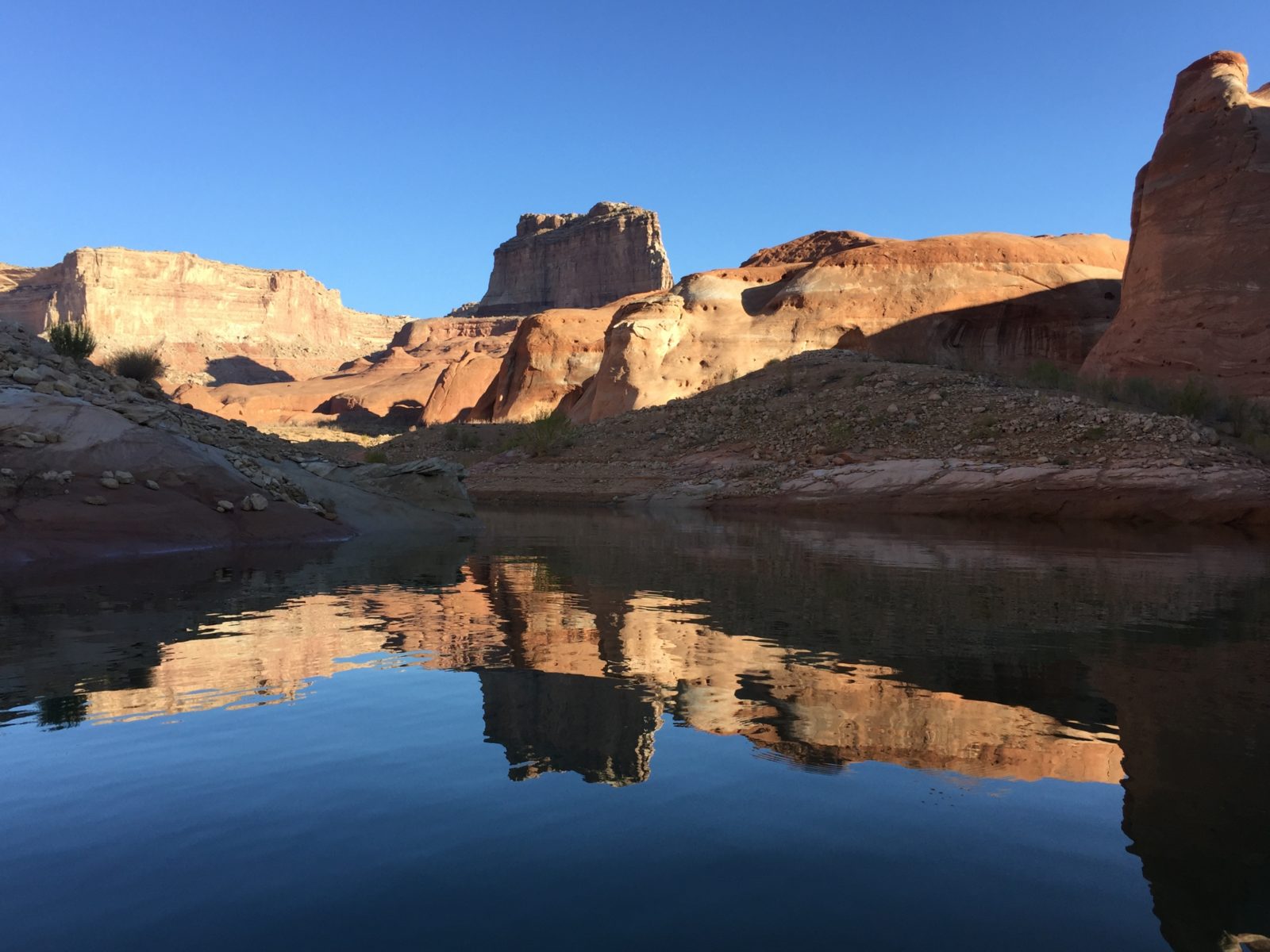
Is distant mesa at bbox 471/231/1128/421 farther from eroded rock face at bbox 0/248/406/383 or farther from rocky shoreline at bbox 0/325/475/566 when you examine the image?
eroded rock face at bbox 0/248/406/383

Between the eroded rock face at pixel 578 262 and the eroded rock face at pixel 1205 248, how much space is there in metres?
89.2

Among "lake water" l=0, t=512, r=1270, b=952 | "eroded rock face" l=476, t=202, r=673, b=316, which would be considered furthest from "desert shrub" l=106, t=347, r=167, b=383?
"eroded rock face" l=476, t=202, r=673, b=316

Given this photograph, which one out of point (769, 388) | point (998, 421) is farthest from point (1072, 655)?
point (769, 388)

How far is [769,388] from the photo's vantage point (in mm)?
34875

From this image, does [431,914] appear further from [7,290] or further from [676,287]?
[7,290]

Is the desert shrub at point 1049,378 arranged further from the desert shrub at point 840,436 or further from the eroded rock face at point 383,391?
the eroded rock face at point 383,391

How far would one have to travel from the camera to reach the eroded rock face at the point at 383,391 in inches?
2753

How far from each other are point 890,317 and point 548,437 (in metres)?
19.0

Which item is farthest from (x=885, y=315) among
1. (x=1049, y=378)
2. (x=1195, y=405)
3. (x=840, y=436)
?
(x=1195, y=405)

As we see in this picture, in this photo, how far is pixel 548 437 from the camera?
35.5m

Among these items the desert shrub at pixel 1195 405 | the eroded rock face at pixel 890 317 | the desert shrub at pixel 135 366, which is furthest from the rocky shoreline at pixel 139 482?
the eroded rock face at pixel 890 317

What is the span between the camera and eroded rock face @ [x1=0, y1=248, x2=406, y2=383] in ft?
410

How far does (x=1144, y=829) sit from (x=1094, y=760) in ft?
2.45

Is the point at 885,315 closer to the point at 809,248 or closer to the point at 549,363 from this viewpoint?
the point at 809,248
